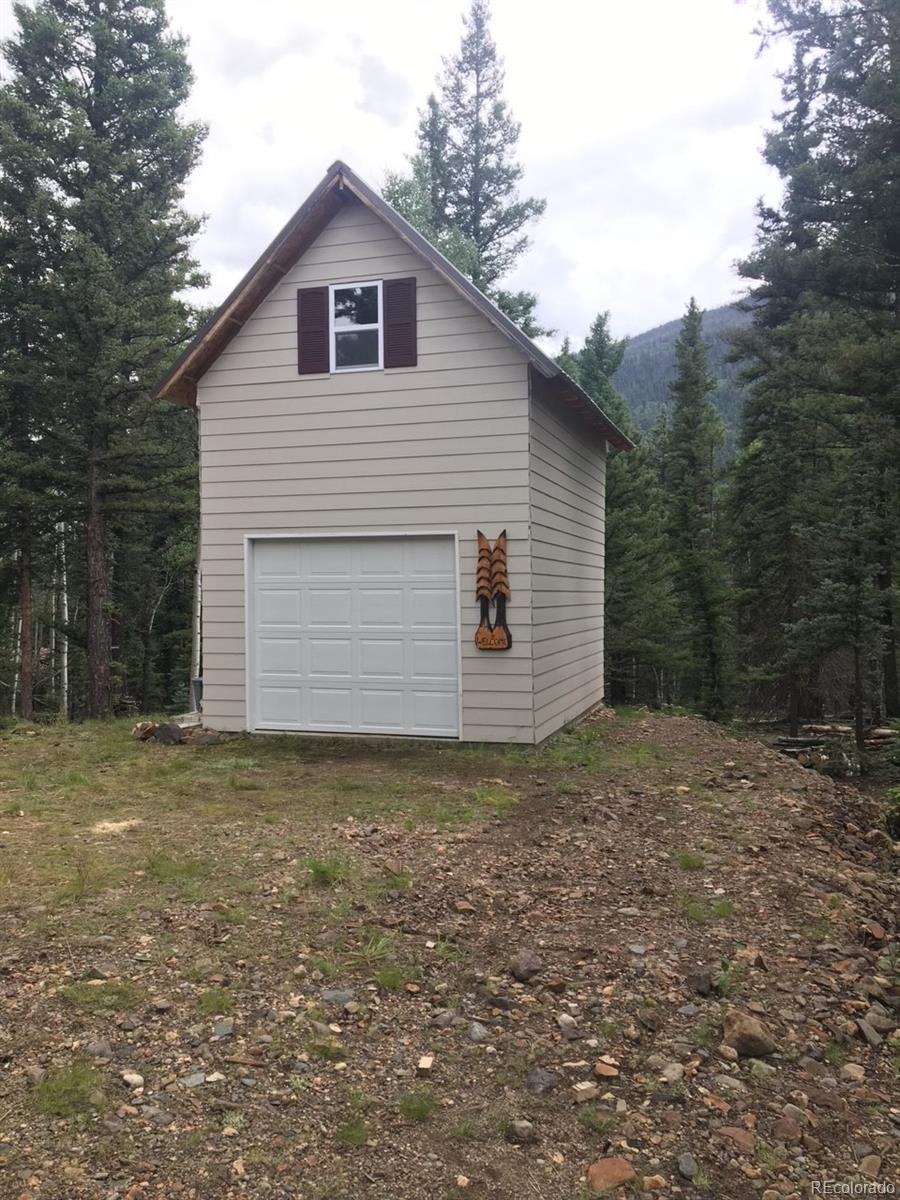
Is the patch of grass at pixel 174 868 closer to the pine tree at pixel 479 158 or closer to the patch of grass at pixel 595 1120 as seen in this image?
the patch of grass at pixel 595 1120

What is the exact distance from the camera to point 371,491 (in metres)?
9.46

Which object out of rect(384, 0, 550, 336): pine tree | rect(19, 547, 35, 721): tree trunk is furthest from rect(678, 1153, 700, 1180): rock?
rect(384, 0, 550, 336): pine tree

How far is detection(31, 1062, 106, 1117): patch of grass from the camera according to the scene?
2785mm

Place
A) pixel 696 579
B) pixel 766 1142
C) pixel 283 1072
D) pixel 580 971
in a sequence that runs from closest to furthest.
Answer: pixel 766 1142 → pixel 283 1072 → pixel 580 971 → pixel 696 579

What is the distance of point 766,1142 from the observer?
2773mm

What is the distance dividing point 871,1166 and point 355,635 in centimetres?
747

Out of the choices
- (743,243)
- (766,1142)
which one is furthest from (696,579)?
(766,1142)

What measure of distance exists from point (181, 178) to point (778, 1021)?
64.5 feet

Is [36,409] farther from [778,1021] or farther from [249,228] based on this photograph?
[778,1021]

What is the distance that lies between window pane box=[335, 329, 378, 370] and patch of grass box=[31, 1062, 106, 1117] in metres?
7.87

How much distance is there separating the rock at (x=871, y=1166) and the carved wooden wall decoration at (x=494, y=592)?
21.1 feet

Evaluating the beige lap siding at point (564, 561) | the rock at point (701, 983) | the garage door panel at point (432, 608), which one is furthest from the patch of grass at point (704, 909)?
the garage door panel at point (432, 608)

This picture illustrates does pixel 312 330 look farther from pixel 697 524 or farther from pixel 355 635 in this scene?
pixel 697 524

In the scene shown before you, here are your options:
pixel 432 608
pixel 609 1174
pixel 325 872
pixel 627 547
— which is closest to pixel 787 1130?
pixel 609 1174
